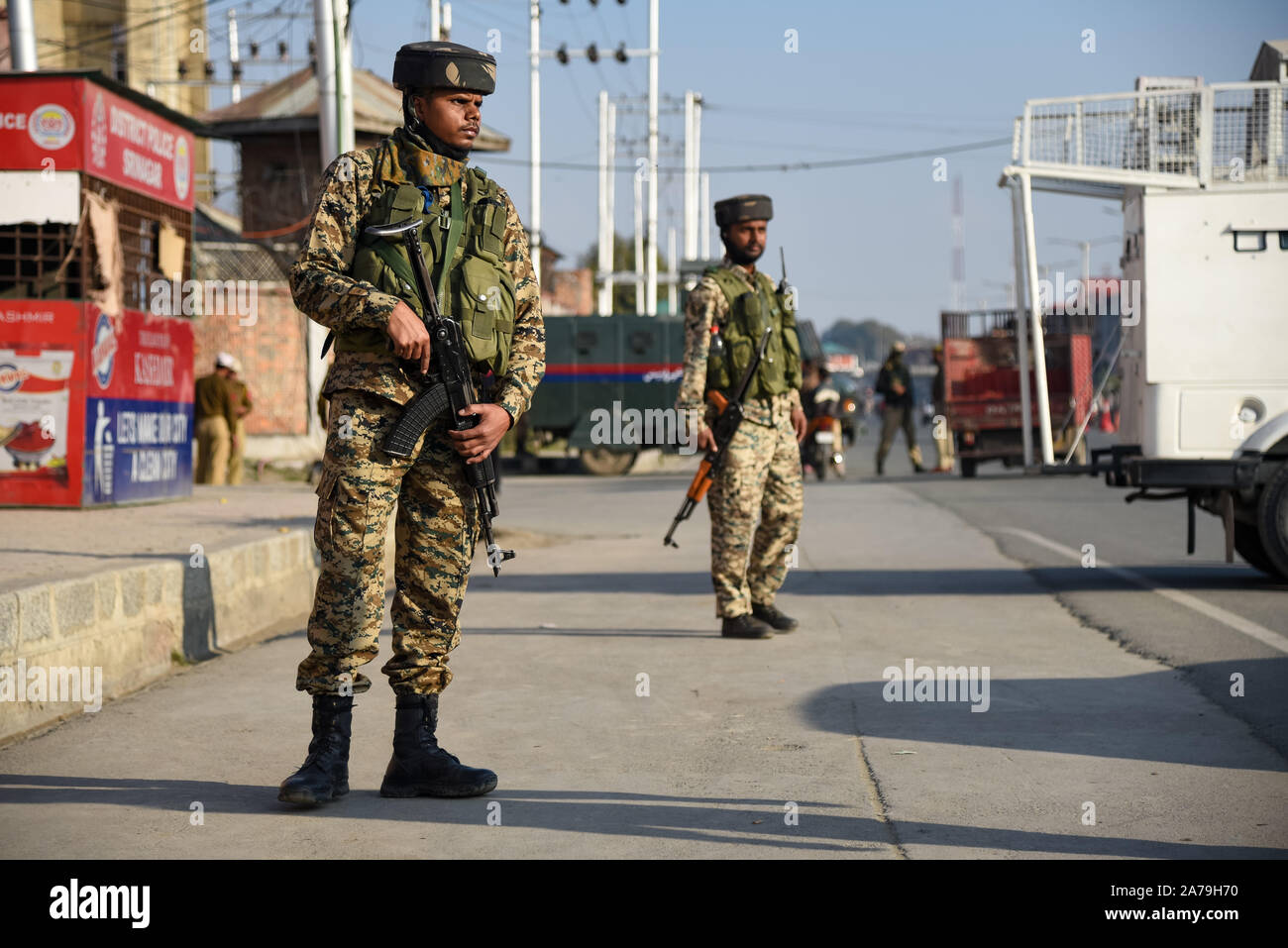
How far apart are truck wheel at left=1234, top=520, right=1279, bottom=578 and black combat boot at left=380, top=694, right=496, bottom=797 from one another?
252 inches

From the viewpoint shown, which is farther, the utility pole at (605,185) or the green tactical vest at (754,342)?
the utility pole at (605,185)

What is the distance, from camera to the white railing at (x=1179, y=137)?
927 cm

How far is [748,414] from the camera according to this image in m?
7.54

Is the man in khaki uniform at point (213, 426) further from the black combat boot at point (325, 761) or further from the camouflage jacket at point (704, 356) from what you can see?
the black combat boot at point (325, 761)

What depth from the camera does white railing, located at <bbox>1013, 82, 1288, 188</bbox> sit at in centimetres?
927

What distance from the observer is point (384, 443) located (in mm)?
4191

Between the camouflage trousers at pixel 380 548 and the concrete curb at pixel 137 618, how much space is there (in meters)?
1.75

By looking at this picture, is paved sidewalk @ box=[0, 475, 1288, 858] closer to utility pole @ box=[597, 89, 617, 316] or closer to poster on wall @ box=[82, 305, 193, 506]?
poster on wall @ box=[82, 305, 193, 506]

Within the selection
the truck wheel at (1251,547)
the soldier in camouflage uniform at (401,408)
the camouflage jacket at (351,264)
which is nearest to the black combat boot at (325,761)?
the soldier in camouflage uniform at (401,408)

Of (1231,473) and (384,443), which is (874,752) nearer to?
(384,443)

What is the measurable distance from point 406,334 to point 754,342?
3.70 meters

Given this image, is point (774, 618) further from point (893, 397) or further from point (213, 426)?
point (893, 397)
